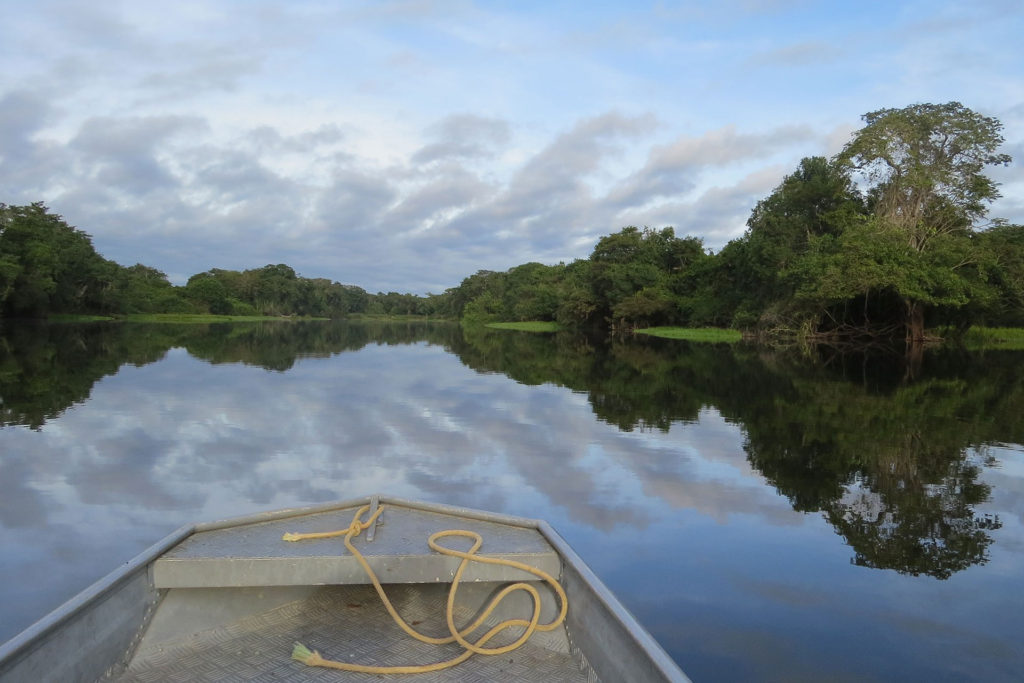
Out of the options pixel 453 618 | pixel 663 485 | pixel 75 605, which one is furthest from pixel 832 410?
pixel 75 605

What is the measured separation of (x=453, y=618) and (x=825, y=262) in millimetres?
26596

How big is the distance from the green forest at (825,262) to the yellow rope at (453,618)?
A: 83.2 feet

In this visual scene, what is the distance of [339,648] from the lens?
284cm

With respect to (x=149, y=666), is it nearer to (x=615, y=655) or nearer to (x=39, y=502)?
(x=615, y=655)

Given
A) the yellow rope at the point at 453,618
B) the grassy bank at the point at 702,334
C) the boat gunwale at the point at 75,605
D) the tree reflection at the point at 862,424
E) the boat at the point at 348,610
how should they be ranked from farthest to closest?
the grassy bank at the point at 702,334 < the tree reflection at the point at 862,424 < the yellow rope at the point at 453,618 < the boat at the point at 348,610 < the boat gunwale at the point at 75,605

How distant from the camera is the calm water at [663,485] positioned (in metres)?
3.50

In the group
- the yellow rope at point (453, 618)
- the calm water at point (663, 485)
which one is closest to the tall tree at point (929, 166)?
the calm water at point (663, 485)

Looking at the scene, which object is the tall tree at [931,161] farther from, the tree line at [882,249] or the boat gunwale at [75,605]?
the boat gunwale at [75,605]

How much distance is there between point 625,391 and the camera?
12.9 meters

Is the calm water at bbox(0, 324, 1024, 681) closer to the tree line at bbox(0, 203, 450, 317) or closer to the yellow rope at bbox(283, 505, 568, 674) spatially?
the yellow rope at bbox(283, 505, 568, 674)

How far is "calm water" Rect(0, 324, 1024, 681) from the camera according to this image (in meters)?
3.50

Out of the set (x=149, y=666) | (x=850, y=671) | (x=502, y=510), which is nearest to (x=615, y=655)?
(x=850, y=671)

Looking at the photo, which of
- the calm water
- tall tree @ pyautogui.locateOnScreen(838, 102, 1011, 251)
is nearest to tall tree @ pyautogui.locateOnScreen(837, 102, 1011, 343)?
tall tree @ pyautogui.locateOnScreen(838, 102, 1011, 251)

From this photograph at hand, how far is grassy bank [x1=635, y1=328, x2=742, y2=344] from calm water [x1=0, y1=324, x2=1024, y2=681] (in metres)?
20.9
